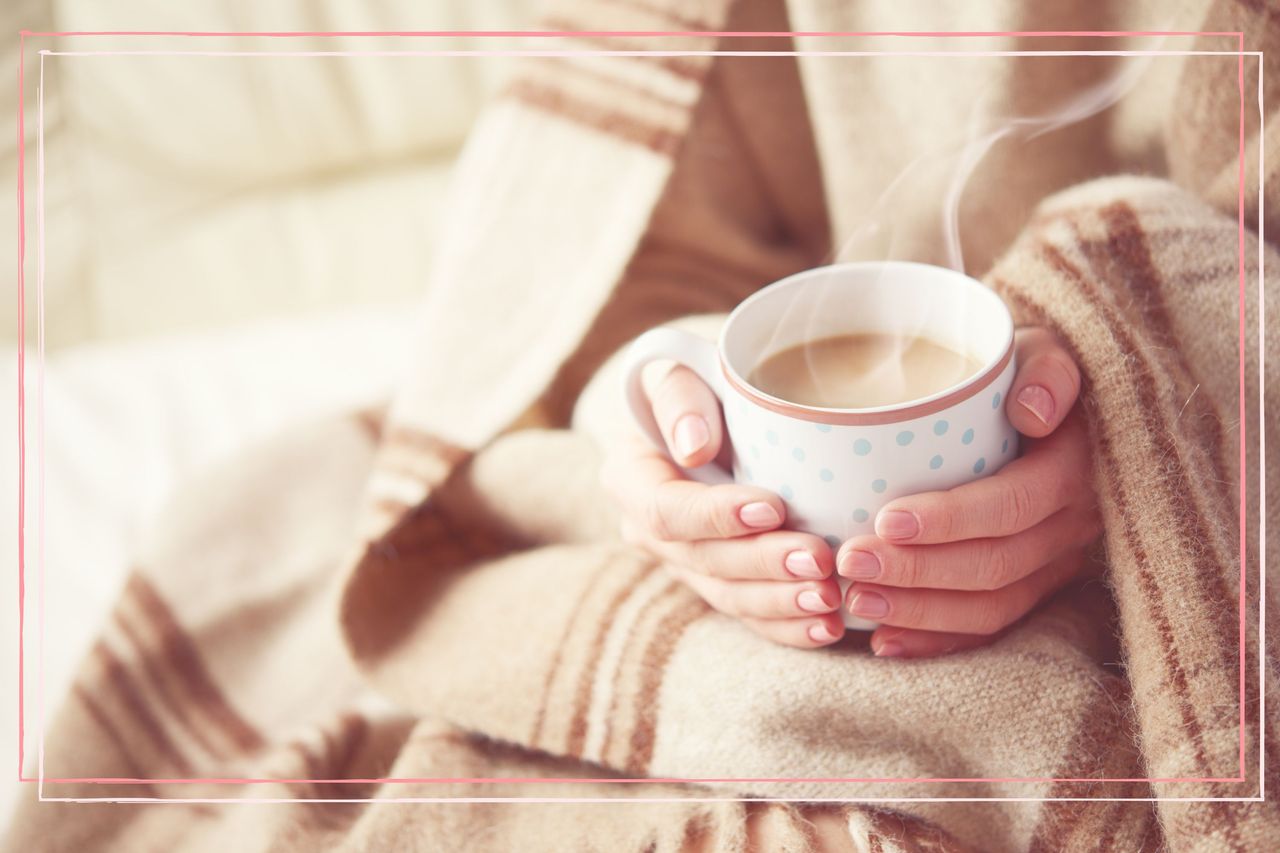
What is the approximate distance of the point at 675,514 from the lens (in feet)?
1.25

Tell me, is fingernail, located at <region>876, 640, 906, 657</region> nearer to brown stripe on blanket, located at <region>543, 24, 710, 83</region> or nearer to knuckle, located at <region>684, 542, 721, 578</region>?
knuckle, located at <region>684, 542, 721, 578</region>

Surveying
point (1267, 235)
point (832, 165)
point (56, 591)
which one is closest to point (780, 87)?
point (832, 165)

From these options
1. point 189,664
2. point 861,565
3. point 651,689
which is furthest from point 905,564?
point 189,664

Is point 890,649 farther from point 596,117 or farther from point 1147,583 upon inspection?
point 596,117

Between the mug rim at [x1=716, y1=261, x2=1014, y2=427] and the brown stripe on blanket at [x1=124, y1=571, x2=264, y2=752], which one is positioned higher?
the mug rim at [x1=716, y1=261, x2=1014, y2=427]

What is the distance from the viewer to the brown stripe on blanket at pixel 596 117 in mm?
555

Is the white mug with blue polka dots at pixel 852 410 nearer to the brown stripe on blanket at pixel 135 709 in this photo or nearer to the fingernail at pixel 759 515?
the fingernail at pixel 759 515

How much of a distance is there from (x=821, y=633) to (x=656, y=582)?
92 millimetres

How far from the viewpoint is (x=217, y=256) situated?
2.59 ft

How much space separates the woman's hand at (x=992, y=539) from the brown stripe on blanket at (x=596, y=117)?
0.25 metres

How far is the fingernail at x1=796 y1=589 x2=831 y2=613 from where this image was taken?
36 cm

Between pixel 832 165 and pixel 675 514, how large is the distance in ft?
A: 0.89

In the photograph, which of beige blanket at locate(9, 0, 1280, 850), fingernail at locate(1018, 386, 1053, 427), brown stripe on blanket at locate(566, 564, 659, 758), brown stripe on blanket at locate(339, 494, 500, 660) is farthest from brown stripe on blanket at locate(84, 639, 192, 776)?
fingernail at locate(1018, 386, 1053, 427)

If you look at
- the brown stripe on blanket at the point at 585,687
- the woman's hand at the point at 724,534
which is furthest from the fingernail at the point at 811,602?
the brown stripe on blanket at the point at 585,687
